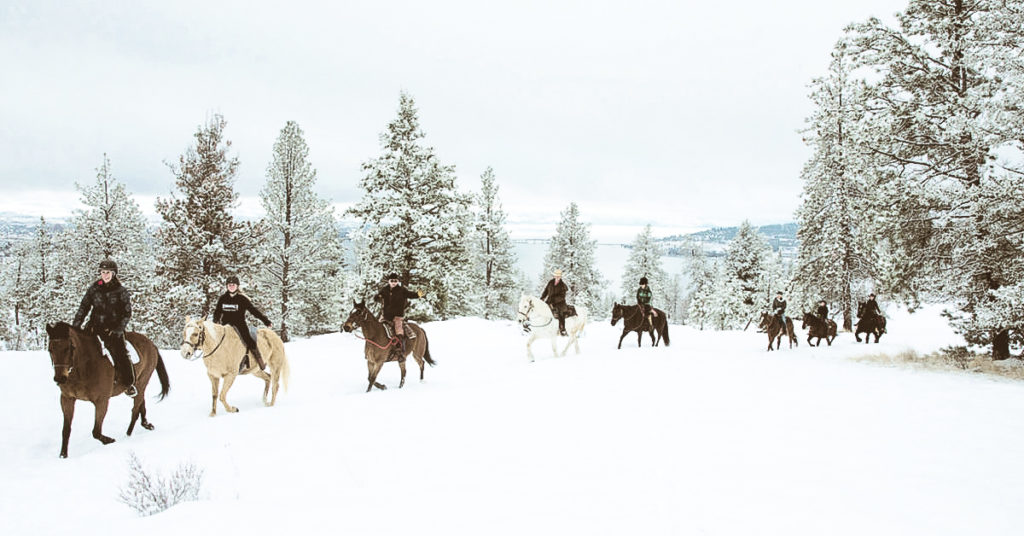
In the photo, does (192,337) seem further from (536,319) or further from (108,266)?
(536,319)

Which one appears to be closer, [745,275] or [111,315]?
[111,315]

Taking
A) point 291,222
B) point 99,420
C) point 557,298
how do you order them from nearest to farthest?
point 99,420
point 557,298
point 291,222

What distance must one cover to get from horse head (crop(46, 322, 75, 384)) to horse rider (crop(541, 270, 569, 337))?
11.2 meters

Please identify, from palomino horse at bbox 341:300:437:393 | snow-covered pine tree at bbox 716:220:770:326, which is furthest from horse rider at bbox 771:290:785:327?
snow-covered pine tree at bbox 716:220:770:326

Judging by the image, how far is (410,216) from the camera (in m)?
24.1

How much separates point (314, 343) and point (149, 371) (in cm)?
1002

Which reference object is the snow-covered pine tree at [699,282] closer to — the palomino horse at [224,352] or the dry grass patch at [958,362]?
the dry grass patch at [958,362]

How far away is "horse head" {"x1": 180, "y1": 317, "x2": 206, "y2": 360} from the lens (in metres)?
8.20

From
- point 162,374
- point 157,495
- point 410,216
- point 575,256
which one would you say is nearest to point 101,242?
point 410,216

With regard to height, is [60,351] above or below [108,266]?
below

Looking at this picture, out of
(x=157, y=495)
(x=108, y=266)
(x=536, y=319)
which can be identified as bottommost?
(x=157, y=495)

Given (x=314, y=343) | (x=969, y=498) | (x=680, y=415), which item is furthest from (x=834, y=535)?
(x=314, y=343)

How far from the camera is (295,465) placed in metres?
5.71

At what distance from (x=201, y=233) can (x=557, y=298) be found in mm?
16287
